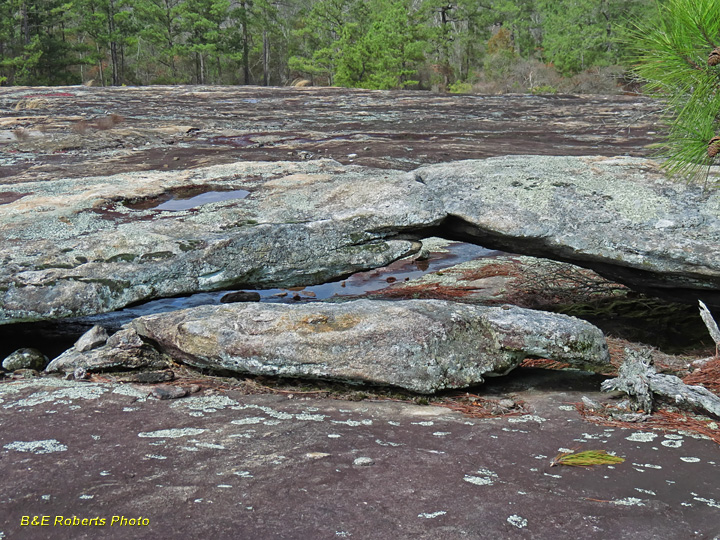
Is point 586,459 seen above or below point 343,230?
below

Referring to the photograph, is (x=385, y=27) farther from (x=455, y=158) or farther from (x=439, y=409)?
(x=439, y=409)

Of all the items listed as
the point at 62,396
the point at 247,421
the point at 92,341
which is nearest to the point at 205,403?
the point at 247,421

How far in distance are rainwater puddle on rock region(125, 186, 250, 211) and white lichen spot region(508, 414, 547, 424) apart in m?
3.29

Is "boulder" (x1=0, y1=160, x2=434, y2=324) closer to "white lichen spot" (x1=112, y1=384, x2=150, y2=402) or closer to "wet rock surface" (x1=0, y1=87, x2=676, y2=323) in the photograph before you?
"wet rock surface" (x1=0, y1=87, x2=676, y2=323)

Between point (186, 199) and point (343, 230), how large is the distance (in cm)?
168

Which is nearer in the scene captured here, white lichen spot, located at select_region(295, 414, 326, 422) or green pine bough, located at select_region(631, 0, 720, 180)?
white lichen spot, located at select_region(295, 414, 326, 422)

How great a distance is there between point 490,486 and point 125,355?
2.62 metres

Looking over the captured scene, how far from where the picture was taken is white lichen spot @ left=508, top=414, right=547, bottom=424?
3325 millimetres

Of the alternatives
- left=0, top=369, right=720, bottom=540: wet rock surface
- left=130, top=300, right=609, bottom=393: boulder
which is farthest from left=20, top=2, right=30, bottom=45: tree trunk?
left=0, top=369, right=720, bottom=540: wet rock surface

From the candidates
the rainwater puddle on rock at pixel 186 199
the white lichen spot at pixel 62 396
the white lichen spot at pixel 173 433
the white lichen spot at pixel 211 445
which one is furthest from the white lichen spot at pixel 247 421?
the rainwater puddle on rock at pixel 186 199

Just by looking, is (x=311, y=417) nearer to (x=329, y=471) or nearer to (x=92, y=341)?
(x=329, y=471)

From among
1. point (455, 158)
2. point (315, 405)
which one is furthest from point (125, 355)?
point (455, 158)

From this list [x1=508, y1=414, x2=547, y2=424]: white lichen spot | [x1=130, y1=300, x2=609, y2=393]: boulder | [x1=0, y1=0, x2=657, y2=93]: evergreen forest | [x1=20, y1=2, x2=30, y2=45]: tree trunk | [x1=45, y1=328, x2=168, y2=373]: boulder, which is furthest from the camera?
[x1=0, y1=0, x2=657, y2=93]: evergreen forest

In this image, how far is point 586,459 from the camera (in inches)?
106
